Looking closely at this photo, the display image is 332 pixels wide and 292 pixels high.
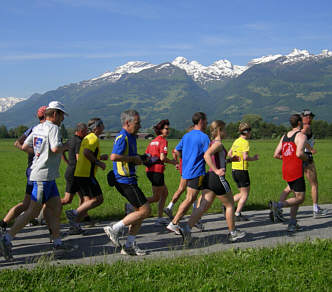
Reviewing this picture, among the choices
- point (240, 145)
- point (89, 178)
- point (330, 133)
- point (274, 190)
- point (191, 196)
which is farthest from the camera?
point (330, 133)

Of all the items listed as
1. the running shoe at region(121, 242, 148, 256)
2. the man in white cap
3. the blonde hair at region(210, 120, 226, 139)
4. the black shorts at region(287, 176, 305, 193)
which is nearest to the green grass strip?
the running shoe at region(121, 242, 148, 256)

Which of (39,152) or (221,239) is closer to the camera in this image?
(39,152)

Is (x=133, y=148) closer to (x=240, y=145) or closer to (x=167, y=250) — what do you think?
(x=167, y=250)

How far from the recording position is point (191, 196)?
285 inches

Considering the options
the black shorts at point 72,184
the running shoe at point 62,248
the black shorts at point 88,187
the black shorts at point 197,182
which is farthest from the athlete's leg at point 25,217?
the black shorts at point 197,182

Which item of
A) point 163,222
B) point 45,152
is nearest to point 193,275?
point 45,152

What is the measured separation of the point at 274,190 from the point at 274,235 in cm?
724

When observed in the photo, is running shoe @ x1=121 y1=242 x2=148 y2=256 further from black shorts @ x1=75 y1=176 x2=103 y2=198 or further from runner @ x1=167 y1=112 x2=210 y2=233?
black shorts @ x1=75 y1=176 x2=103 y2=198

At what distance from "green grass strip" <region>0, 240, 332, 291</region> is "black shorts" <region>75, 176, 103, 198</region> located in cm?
272

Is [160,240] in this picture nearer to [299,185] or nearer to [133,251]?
[133,251]

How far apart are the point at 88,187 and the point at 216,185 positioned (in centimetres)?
244

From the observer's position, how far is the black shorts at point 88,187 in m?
7.92

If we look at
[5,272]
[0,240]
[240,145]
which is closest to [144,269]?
[5,272]

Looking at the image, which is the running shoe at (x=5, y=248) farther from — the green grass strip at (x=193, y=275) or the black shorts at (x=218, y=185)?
the black shorts at (x=218, y=185)
